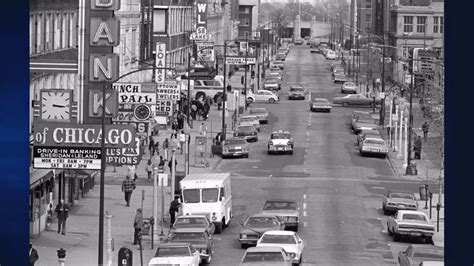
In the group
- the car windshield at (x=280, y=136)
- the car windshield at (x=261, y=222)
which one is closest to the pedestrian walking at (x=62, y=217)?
the car windshield at (x=261, y=222)

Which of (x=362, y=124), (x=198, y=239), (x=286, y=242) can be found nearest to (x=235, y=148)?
(x=362, y=124)

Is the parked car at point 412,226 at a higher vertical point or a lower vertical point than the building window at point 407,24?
lower

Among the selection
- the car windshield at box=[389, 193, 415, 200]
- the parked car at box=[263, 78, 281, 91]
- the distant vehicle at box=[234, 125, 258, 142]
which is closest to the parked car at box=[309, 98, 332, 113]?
the parked car at box=[263, 78, 281, 91]

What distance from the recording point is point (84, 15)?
1796 inches

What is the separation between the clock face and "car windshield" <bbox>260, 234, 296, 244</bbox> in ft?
29.1

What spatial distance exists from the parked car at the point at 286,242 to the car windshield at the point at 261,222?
9.44 feet

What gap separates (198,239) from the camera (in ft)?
119

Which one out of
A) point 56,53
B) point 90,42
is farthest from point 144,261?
point 56,53

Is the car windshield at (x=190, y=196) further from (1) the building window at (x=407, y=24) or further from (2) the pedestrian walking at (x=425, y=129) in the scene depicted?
(1) the building window at (x=407, y=24)

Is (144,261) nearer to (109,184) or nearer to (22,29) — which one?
(109,184)

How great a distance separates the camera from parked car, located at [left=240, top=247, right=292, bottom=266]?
103 ft

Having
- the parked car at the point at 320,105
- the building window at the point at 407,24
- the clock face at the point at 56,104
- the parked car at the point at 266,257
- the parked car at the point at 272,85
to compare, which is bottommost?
the parked car at the point at 266,257

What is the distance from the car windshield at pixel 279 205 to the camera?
144ft

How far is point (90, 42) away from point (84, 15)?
2.86 metres
